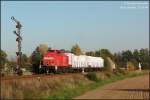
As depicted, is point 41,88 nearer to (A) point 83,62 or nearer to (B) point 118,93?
(B) point 118,93

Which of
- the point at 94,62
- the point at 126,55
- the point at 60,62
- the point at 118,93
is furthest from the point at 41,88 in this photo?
the point at 126,55

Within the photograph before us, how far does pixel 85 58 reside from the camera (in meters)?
65.3

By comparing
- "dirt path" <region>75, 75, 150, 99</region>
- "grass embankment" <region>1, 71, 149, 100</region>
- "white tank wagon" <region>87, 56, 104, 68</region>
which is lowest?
"dirt path" <region>75, 75, 150, 99</region>

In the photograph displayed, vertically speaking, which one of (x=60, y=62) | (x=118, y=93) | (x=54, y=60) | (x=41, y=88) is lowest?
(x=118, y=93)

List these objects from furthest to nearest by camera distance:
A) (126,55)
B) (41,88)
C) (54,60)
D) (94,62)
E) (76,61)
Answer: (126,55), (94,62), (76,61), (54,60), (41,88)

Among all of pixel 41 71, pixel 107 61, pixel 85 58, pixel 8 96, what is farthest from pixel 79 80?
pixel 107 61

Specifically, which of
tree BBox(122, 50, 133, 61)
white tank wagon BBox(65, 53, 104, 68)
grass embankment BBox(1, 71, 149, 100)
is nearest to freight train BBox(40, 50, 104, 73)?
white tank wagon BBox(65, 53, 104, 68)

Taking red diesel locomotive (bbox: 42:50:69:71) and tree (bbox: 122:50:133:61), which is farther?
tree (bbox: 122:50:133:61)

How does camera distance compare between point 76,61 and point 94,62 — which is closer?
point 76,61

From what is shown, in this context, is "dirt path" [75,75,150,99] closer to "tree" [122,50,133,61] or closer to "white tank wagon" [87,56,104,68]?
"white tank wagon" [87,56,104,68]

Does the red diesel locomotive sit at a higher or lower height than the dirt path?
higher

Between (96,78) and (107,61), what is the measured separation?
36.2m

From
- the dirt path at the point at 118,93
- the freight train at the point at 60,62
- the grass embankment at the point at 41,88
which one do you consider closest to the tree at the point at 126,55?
the freight train at the point at 60,62

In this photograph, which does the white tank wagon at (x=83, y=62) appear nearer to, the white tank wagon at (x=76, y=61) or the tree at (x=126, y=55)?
the white tank wagon at (x=76, y=61)
